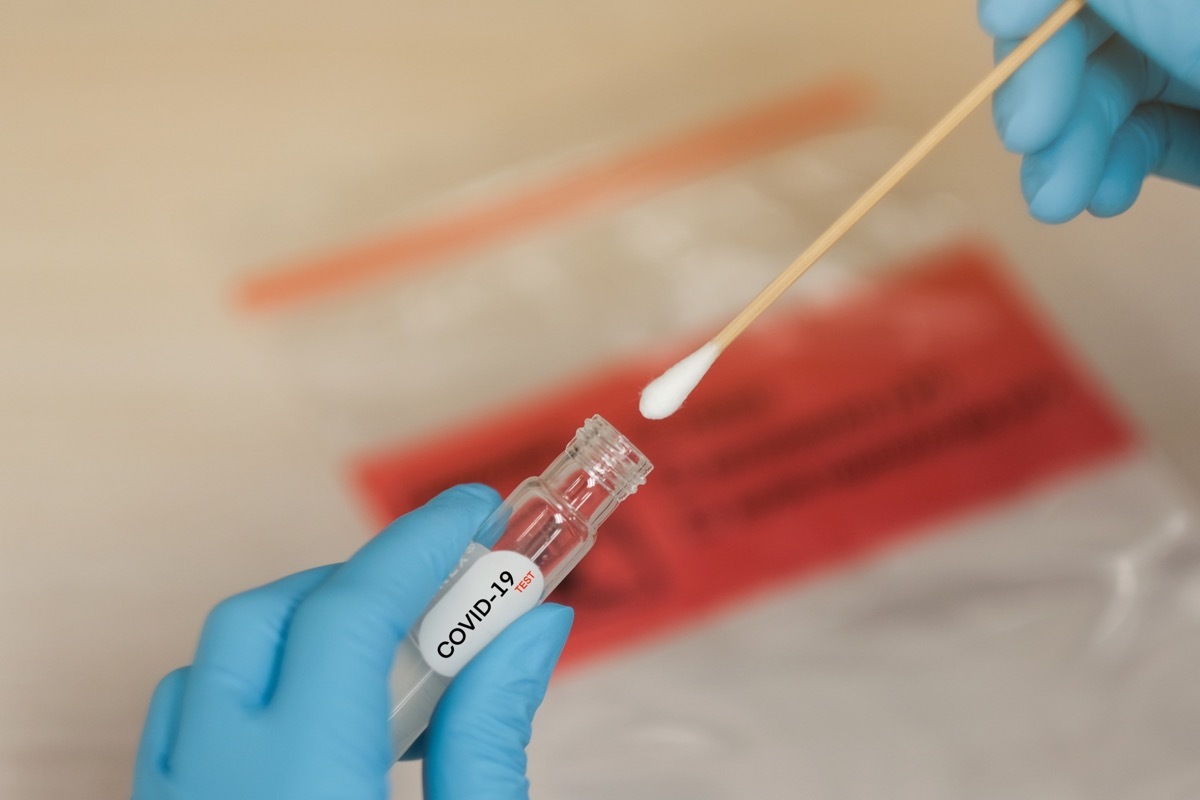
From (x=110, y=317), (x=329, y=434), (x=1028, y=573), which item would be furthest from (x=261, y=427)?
(x=1028, y=573)

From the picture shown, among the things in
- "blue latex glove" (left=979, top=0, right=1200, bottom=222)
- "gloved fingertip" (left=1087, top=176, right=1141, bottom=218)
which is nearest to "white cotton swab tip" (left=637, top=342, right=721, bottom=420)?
"blue latex glove" (left=979, top=0, right=1200, bottom=222)

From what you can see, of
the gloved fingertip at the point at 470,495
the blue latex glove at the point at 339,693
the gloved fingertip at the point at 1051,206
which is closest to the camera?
the blue latex glove at the point at 339,693

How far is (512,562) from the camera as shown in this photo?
0.69m

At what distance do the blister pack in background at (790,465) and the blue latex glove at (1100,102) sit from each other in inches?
9.3

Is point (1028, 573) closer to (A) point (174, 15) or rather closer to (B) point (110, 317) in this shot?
(B) point (110, 317)

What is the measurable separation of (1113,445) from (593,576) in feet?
1.71

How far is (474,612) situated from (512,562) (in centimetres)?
4

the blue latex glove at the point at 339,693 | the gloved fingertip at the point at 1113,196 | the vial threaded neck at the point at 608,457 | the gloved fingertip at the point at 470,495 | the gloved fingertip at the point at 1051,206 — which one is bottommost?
the blue latex glove at the point at 339,693

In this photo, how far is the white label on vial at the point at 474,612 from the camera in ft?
2.23

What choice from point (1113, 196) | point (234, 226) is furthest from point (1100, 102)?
point (234, 226)

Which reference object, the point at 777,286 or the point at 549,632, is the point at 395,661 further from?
the point at 777,286

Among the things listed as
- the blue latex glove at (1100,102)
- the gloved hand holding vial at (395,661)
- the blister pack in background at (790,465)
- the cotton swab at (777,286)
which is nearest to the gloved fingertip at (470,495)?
the gloved hand holding vial at (395,661)

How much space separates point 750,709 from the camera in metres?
0.92

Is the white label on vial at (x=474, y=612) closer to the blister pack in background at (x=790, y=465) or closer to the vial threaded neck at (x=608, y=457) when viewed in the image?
the vial threaded neck at (x=608, y=457)
